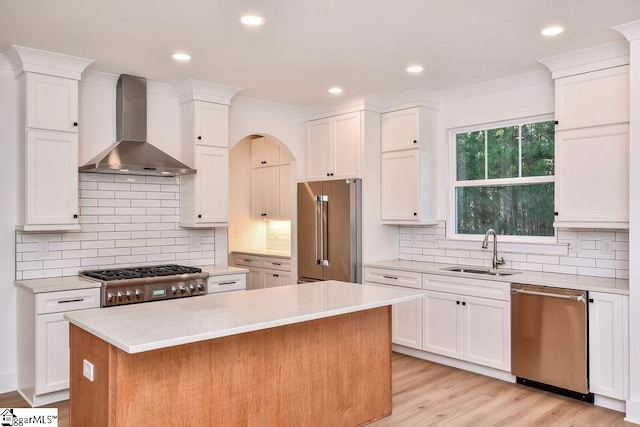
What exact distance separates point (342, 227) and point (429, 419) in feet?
7.43

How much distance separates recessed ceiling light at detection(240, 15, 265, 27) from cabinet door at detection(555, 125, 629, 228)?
251 centimetres

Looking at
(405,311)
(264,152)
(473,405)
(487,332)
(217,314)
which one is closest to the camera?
(217,314)

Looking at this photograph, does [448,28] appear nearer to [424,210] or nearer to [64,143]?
[424,210]

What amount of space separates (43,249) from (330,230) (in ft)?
8.91

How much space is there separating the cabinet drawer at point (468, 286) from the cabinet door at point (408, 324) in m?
0.27

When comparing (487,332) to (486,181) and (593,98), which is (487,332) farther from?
(593,98)

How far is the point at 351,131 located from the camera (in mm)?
5297

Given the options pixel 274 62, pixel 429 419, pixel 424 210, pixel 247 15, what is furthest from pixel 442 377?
pixel 247 15

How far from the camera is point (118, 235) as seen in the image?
178 inches

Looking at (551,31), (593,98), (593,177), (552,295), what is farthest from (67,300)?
(593,98)

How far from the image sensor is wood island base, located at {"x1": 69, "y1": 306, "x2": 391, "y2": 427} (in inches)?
89.7

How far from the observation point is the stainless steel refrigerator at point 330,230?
16.9 ft

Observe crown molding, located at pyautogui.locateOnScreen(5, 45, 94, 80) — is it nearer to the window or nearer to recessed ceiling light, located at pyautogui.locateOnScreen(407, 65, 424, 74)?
Answer: recessed ceiling light, located at pyautogui.locateOnScreen(407, 65, 424, 74)

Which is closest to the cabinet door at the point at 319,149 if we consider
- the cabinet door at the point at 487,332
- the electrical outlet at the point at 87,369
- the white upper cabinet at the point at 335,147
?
the white upper cabinet at the point at 335,147
